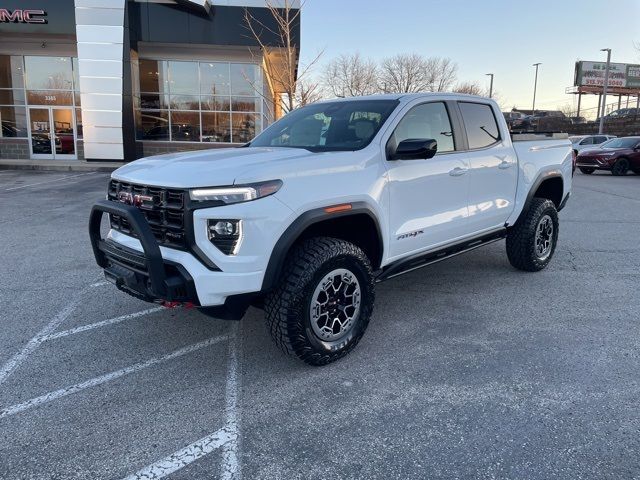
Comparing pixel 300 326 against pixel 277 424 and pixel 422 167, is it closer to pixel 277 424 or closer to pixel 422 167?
pixel 277 424

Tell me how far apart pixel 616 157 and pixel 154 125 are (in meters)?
19.6

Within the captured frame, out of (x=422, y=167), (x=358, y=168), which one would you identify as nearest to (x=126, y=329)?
(x=358, y=168)

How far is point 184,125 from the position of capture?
2308 cm

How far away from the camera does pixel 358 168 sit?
11.8 feet

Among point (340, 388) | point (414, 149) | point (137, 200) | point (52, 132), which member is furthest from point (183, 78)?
point (340, 388)

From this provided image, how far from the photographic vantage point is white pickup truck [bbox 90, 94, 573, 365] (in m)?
3.04

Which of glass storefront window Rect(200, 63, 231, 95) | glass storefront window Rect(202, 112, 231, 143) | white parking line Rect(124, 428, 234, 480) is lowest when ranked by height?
white parking line Rect(124, 428, 234, 480)

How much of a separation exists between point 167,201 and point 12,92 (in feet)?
80.5

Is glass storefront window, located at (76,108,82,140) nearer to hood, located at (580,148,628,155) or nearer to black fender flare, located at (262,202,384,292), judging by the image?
hood, located at (580,148,628,155)

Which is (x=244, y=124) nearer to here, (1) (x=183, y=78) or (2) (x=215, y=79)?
(2) (x=215, y=79)

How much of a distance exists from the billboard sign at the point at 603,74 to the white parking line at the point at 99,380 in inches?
2730

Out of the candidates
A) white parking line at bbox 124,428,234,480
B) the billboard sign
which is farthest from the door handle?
the billboard sign

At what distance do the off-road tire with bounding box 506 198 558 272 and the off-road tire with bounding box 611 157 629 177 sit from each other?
55.6 ft

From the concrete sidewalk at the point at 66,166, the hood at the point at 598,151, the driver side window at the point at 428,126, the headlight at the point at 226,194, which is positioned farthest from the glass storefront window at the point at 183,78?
the headlight at the point at 226,194
